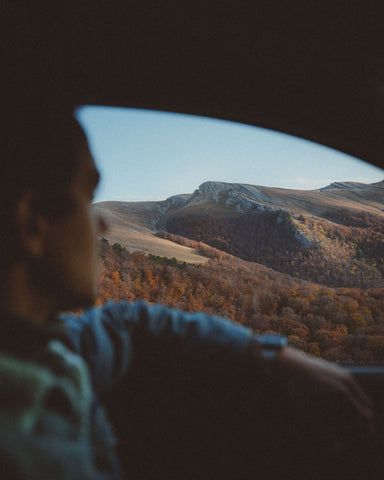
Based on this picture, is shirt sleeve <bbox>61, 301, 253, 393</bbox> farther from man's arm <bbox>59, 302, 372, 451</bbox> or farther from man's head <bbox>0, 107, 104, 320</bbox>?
man's head <bbox>0, 107, 104, 320</bbox>

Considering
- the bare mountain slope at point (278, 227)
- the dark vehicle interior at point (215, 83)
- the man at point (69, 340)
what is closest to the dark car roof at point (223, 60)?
the dark vehicle interior at point (215, 83)

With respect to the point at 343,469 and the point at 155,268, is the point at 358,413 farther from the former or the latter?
the point at 155,268

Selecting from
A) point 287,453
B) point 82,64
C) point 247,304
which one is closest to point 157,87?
point 82,64

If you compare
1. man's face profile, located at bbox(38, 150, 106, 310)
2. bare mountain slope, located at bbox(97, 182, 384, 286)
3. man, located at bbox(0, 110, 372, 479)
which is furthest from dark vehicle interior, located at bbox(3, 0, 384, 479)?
bare mountain slope, located at bbox(97, 182, 384, 286)

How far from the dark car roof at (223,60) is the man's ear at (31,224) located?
16.5 inches

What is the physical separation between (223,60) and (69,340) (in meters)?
1.51

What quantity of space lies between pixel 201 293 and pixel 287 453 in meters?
2.45

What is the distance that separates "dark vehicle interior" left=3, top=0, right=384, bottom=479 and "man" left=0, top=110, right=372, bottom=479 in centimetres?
12

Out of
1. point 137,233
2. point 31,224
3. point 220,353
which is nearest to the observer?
point 31,224

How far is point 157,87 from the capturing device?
4.84 ft

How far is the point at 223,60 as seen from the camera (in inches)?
54.9

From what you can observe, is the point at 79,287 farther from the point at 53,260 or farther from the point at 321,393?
the point at 321,393

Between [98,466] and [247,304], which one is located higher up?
[98,466]

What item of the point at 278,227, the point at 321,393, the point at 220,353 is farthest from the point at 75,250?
the point at 278,227
